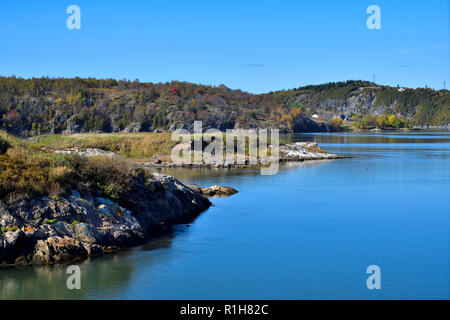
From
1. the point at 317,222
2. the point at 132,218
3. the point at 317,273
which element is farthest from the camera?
the point at 317,222

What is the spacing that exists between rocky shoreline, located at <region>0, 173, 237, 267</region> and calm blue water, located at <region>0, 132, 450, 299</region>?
61cm

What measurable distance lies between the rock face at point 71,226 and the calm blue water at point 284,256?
2.04 feet

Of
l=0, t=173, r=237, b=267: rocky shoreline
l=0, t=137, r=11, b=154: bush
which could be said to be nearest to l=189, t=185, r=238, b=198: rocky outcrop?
l=0, t=173, r=237, b=267: rocky shoreline

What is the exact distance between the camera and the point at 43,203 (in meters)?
17.3

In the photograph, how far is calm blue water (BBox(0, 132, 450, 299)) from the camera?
48.3ft

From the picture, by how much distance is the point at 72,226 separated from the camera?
56.6 ft

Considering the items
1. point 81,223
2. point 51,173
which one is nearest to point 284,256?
point 81,223

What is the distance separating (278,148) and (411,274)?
4444 centimetres

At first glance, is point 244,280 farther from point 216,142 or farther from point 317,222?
point 216,142

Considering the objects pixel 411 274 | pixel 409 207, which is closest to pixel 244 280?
pixel 411 274

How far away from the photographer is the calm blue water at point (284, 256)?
48.3 ft

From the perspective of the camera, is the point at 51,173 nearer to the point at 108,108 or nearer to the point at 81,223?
the point at 81,223

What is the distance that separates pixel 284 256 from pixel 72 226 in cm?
696
